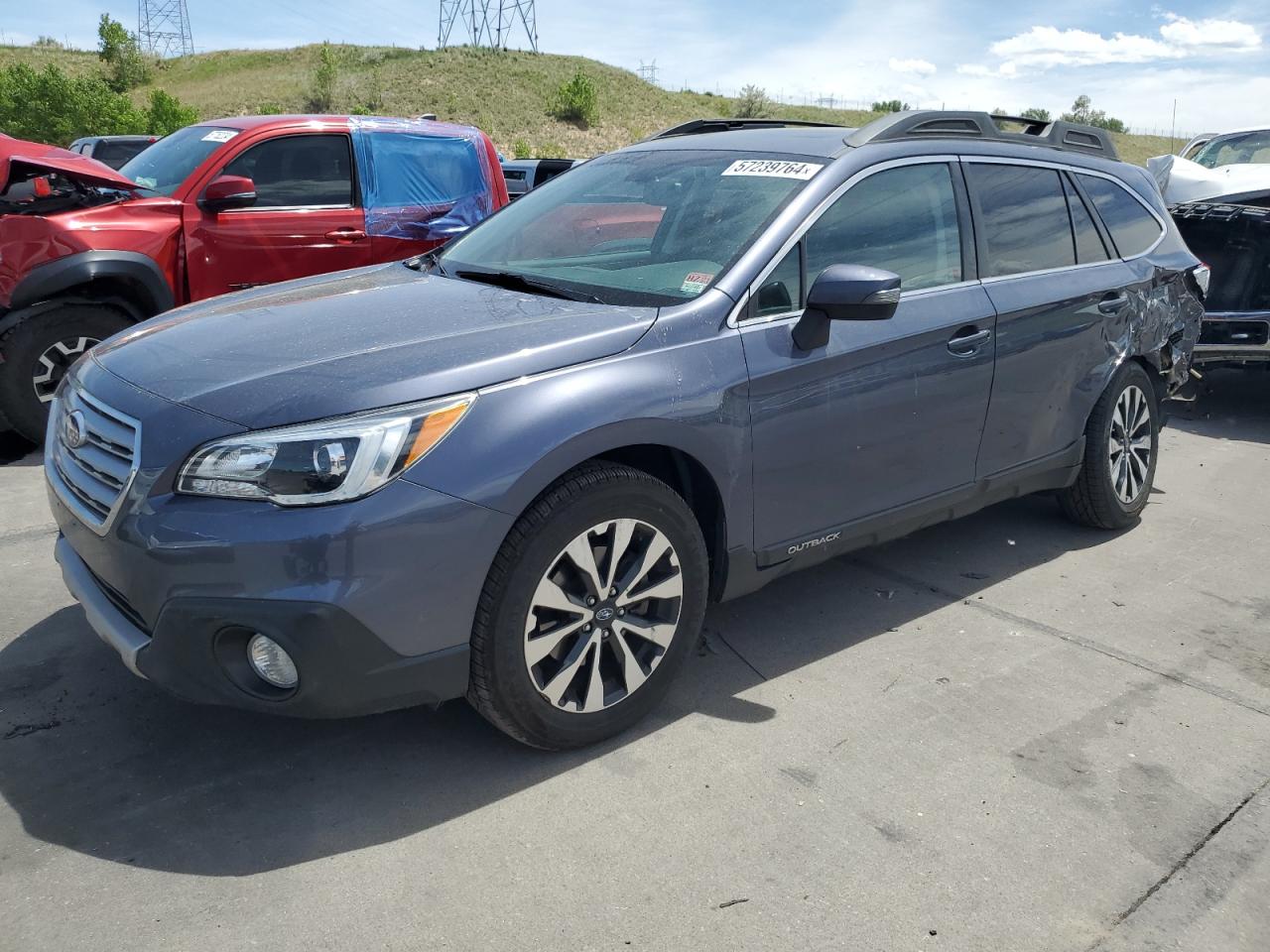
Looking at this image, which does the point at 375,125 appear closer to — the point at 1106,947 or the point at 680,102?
the point at 1106,947

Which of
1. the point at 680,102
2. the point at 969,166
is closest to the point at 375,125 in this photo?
the point at 969,166

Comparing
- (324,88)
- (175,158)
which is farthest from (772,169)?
(324,88)

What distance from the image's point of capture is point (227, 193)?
20.3ft

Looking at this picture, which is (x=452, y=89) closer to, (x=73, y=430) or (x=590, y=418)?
(x=73, y=430)

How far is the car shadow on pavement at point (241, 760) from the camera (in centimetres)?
268

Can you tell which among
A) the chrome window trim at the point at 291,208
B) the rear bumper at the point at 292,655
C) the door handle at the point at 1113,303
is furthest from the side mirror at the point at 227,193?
the door handle at the point at 1113,303

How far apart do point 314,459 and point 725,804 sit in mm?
1379

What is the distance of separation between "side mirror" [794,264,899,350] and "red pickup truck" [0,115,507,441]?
4192mm

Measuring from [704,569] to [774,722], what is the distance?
533 mm

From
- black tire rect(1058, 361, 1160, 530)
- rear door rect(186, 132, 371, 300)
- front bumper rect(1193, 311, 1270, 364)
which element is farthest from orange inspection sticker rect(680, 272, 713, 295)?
front bumper rect(1193, 311, 1270, 364)

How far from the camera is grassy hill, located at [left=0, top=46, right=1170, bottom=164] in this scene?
205 feet

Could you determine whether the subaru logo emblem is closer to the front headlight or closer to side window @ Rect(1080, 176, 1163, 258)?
the front headlight

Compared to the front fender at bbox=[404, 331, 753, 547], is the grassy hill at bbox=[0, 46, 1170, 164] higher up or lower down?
higher up

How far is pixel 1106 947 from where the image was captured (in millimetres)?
2400
